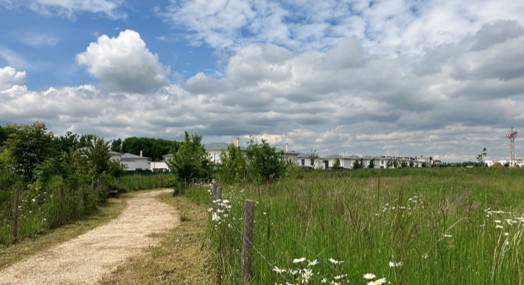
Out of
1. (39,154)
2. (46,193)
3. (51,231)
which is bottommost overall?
(51,231)

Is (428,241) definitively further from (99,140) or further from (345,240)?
(99,140)

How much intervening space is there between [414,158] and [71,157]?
112309 mm

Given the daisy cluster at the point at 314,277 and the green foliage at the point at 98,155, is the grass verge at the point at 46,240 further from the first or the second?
the green foliage at the point at 98,155

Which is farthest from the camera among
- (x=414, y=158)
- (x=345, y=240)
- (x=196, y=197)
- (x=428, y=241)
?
(x=414, y=158)

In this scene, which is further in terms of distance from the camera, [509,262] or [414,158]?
[414,158]

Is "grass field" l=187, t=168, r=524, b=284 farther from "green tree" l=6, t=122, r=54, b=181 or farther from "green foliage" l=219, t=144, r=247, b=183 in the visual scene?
"green foliage" l=219, t=144, r=247, b=183

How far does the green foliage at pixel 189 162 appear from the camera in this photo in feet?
93.1

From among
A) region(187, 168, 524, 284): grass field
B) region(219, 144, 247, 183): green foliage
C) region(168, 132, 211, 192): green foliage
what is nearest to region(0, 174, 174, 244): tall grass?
region(187, 168, 524, 284): grass field

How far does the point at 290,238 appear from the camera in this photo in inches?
176

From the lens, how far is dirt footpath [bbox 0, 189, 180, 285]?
7.28 m

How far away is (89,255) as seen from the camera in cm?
901

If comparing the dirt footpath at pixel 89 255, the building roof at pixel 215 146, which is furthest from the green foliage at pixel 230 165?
the building roof at pixel 215 146

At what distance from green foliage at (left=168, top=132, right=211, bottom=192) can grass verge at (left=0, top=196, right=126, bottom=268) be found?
40.3 ft

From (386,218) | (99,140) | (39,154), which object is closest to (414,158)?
(99,140)
